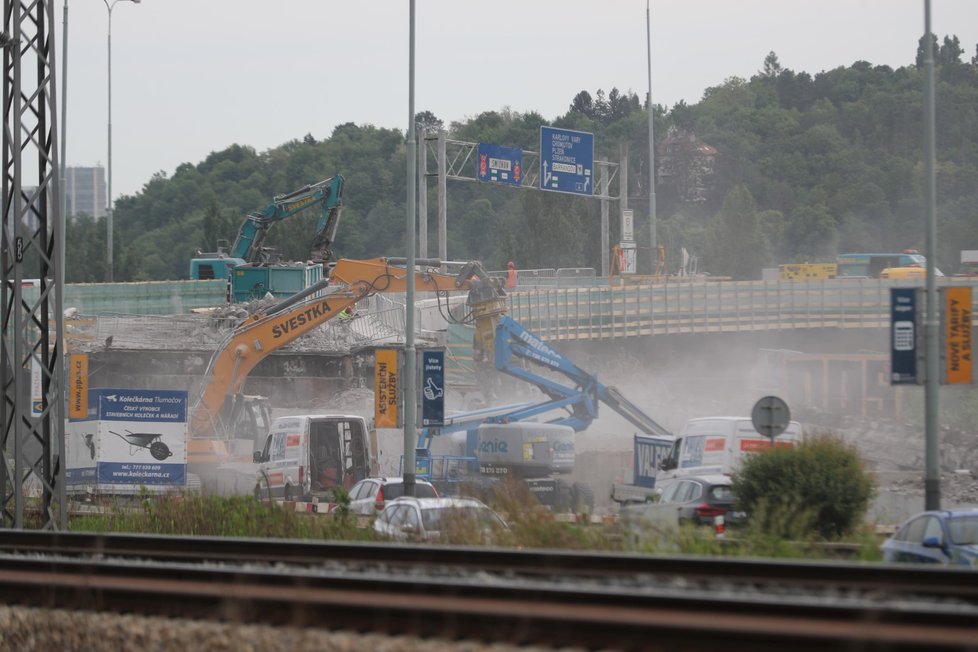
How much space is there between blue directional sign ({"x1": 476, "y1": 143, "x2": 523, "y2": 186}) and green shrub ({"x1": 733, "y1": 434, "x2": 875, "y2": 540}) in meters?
28.8

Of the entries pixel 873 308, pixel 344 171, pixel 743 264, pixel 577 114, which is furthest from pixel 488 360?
pixel 577 114

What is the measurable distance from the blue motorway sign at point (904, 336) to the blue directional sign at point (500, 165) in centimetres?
2718

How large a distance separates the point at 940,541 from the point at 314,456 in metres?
17.6

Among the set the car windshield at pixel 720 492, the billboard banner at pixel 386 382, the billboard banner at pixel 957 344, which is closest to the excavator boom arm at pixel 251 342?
the billboard banner at pixel 386 382

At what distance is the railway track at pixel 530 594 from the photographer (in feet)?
23.4

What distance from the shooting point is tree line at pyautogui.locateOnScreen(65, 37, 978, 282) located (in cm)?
9188

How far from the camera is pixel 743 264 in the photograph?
3194 inches

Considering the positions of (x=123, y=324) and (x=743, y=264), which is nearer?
(x=123, y=324)

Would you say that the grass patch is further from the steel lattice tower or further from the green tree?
the green tree

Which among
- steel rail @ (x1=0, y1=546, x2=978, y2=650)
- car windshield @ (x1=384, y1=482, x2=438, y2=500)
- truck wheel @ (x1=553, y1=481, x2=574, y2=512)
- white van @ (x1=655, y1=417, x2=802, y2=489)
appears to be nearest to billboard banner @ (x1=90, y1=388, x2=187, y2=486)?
truck wheel @ (x1=553, y1=481, x2=574, y2=512)

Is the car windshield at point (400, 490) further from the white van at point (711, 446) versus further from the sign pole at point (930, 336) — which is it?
the sign pole at point (930, 336)

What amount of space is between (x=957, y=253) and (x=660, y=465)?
64459 millimetres

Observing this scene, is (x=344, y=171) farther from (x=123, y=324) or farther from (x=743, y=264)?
(x=123, y=324)

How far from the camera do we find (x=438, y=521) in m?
15.3
